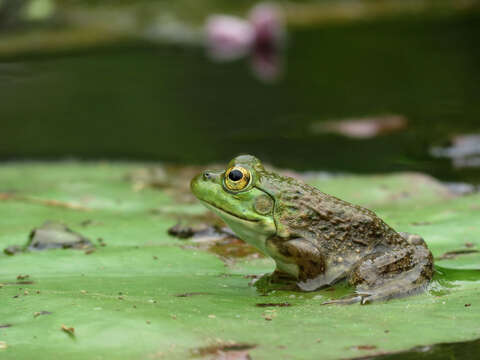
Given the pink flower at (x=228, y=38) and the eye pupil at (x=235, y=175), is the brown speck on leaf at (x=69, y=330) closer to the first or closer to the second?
the eye pupil at (x=235, y=175)

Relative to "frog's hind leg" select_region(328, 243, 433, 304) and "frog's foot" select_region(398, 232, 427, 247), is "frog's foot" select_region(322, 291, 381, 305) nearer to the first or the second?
"frog's hind leg" select_region(328, 243, 433, 304)

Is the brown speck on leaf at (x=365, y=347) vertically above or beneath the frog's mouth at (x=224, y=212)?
→ beneath

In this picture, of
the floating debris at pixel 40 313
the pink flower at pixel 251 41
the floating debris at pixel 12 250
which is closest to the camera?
the floating debris at pixel 40 313

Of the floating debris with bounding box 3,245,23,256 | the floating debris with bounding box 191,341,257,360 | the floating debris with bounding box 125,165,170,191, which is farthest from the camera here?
the floating debris with bounding box 125,165,170,191

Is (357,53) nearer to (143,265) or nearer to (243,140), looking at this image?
(243,140)

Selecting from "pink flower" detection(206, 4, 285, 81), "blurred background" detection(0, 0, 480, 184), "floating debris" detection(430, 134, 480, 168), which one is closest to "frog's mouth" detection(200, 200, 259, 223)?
"blurred background" detection(0, 0, 480, 184)

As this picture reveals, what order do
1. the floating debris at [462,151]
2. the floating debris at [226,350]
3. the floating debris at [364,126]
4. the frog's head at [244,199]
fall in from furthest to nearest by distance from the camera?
the floating debris at [364,126], the floating debris at [462,151], the frog's head at [244,199], the floating debris at [226,350]

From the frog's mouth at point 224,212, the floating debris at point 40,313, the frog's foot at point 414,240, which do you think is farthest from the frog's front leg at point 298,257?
the floating debris at point 40,313
